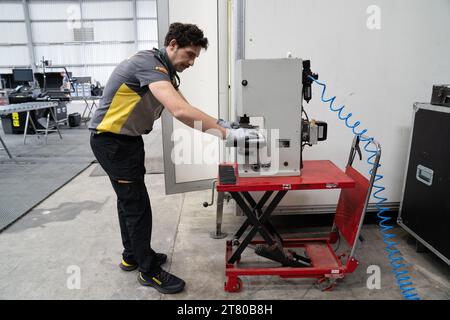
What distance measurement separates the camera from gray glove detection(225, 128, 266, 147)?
1.47 m

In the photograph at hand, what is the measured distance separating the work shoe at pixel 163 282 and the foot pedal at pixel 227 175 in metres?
0.65

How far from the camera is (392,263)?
201 centimetres

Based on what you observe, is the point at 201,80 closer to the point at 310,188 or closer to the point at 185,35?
the point at 185,35

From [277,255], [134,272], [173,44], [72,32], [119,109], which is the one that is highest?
[72,32]

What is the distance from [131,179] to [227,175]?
0.50 m

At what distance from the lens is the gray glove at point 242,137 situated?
4.83ft

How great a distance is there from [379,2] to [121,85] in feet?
5.56

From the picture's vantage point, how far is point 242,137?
1470 millimetres

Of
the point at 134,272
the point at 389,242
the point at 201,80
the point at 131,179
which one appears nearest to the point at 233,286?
the point at 134,272

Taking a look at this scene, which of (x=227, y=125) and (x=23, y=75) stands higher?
(x=23, y=75)

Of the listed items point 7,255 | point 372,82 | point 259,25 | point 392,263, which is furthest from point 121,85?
point 392,263

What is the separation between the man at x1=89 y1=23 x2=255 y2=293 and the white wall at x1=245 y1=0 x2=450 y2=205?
2.14 ft

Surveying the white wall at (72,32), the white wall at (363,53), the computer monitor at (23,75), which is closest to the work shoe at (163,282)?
the white wall at (363,53)

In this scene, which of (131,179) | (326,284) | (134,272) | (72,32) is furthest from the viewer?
(72,32)
